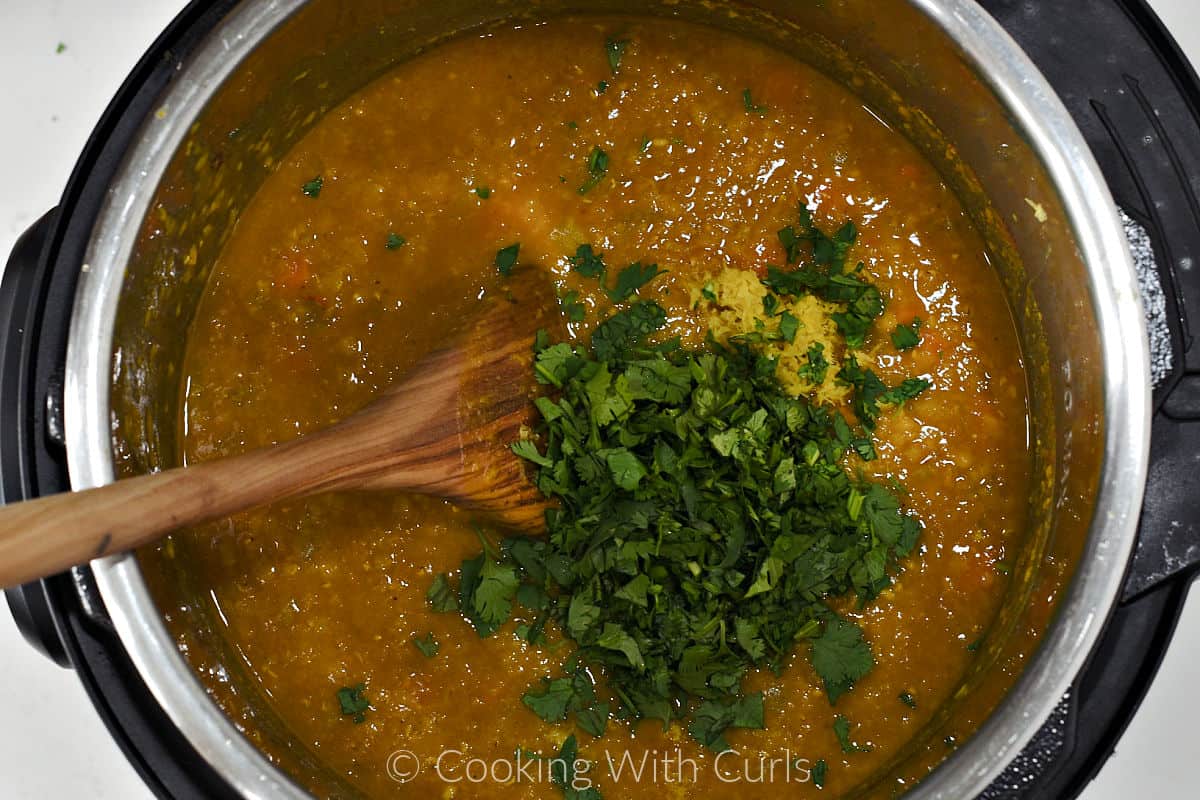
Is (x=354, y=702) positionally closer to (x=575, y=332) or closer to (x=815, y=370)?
(x=575, y=332)

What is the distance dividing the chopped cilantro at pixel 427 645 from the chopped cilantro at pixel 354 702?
141mm

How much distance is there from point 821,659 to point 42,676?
1.85 metres

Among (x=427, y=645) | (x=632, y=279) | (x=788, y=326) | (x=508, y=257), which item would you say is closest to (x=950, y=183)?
(x=788, y=326)

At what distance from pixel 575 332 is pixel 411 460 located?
1.50ft

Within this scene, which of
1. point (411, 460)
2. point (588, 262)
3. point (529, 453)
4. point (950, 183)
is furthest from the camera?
point (950, 183)

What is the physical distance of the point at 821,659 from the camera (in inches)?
81.4

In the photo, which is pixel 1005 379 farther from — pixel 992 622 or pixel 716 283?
pixel 716 283

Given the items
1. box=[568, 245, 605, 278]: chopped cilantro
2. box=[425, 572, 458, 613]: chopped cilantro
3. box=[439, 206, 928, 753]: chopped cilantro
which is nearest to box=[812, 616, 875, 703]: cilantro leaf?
box=[439, 206, 928, 753]: chopped cilantro

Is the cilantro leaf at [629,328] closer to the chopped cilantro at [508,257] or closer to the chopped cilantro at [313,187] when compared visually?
the chopped cilantro at [508,257]

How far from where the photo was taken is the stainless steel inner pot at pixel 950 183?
1819 millimetres

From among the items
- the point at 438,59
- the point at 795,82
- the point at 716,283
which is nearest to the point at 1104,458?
the point at 716,283

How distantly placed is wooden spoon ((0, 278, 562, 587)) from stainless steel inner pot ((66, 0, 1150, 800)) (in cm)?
22

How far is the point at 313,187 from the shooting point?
2236 millimetres

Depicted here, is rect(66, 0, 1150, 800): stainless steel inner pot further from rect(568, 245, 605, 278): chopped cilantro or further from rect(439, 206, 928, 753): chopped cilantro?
rect(568, 245, 605, 278): chopped cilantro
